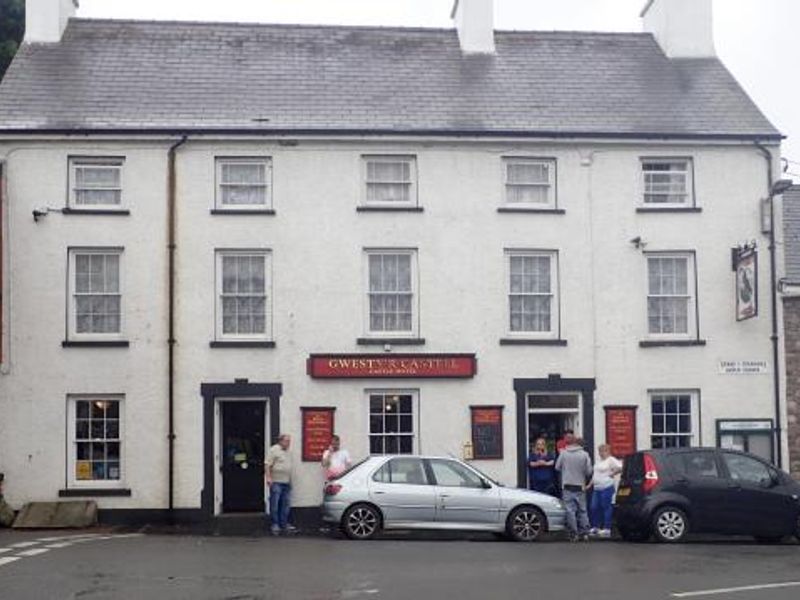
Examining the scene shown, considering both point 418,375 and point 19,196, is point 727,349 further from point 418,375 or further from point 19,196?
point 19,196

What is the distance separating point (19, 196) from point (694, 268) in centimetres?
1360

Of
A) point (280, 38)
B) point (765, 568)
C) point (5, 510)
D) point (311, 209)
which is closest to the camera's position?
point (765, 568)

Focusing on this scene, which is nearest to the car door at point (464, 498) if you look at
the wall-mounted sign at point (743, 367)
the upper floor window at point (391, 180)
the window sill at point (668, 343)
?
the window sill at point (668, 343)

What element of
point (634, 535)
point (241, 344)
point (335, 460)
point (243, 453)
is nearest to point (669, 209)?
point (634, 535)

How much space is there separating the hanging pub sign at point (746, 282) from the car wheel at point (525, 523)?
7.11m

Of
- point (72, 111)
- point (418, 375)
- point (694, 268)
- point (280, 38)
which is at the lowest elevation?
point (418, 375)

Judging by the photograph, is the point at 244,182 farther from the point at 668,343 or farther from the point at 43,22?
the point at 668,343

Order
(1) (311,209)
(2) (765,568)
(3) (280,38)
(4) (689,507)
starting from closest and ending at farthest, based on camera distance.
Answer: (2) (765,568)
(4) (689,507)
(1) (311,209)
(3) (280,38)

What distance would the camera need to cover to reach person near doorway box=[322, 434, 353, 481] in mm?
23203

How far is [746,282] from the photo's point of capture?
25.1 m

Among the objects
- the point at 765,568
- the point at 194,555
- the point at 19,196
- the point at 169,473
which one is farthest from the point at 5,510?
the point at 765,568

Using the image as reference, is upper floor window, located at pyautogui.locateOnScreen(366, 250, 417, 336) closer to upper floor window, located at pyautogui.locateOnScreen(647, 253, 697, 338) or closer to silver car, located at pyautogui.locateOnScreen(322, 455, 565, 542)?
upper floor window, located at pyautogui.locateOnScreen(647, 253, 697, 338)

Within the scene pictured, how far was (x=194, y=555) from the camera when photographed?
17125 mm

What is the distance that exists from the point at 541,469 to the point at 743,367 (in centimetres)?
499
